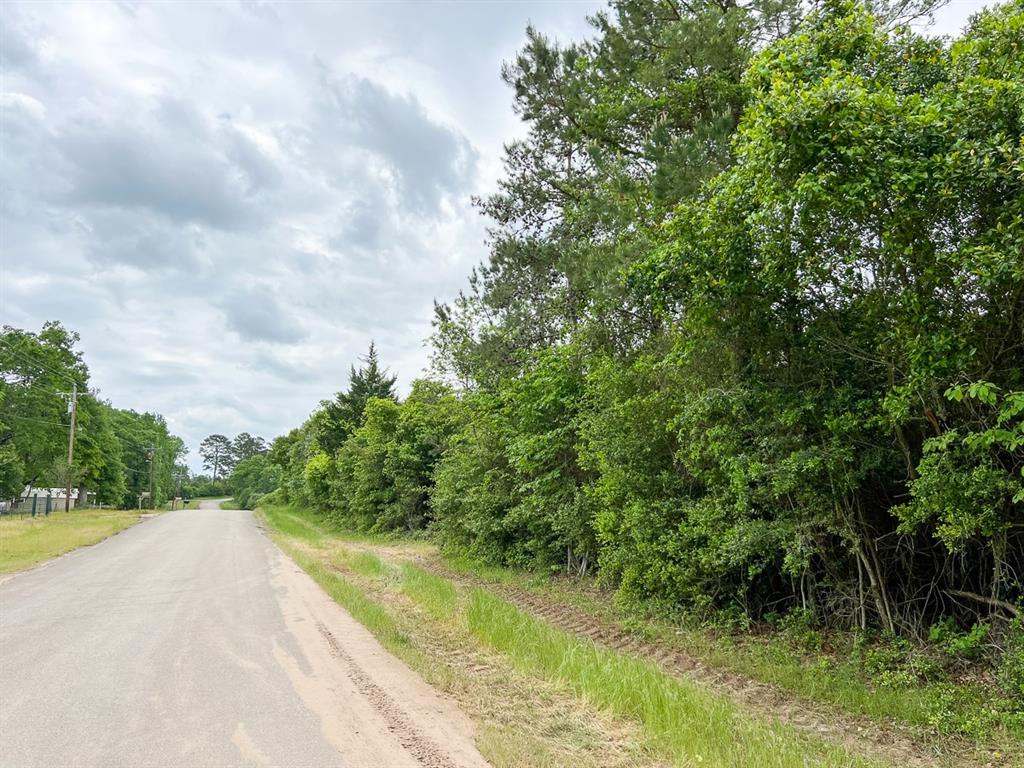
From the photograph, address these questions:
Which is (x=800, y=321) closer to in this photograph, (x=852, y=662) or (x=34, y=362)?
(x=852, y=662)

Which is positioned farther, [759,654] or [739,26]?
[739,26]

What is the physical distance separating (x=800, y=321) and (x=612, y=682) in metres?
4.44

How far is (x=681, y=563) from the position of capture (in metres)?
9.53

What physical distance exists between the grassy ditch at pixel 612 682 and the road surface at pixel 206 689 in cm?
98

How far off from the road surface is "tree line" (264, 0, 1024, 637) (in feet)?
14.9

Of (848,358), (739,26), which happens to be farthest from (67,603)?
(739,26)

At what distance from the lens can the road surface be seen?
14.8 ft

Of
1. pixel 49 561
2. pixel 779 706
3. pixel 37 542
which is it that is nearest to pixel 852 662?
pixel 779 706

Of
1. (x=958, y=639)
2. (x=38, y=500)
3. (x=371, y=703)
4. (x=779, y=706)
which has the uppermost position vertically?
(x=38, y=500)

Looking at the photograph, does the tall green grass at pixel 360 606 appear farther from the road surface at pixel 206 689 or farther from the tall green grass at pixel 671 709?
the tall green grass at pixel 671 709

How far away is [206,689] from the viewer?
19.2 ft

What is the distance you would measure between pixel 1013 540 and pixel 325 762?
21.4 feet

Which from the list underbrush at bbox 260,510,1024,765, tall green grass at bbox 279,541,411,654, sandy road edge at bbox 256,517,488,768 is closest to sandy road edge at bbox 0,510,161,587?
tall green grass at bbox 279,541,411,654

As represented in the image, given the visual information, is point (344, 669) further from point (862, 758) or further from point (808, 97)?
point (808, 97)
